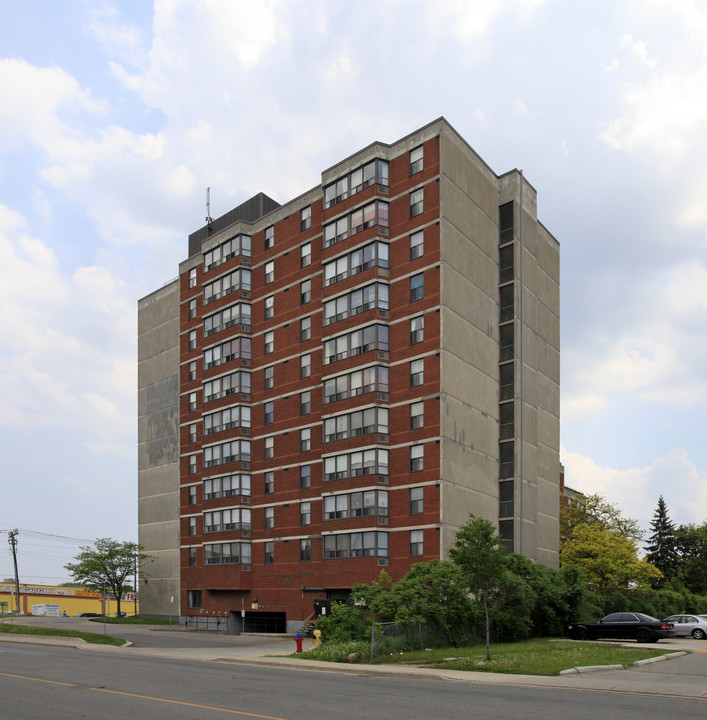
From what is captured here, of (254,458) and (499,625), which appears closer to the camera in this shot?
(499,625)

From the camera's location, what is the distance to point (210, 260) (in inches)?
2817

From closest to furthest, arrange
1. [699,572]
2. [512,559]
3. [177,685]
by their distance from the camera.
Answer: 1. [177,685]
2. [512,559]
3. [699,572]

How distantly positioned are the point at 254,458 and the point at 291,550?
832 cm

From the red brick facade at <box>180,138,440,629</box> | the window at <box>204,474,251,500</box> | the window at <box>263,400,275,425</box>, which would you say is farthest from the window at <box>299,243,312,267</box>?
the window at <box>204,474,251,500</box>

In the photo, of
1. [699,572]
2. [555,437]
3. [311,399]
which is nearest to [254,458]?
[311,399]

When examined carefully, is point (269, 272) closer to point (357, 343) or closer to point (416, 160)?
point (357, 343)

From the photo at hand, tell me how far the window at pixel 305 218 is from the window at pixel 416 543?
24900 millimetres

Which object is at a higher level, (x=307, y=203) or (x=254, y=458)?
(x=307, y=203)

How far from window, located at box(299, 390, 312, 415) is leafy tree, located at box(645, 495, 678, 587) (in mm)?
62517

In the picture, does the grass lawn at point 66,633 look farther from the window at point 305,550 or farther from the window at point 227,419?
the window at point 227,419

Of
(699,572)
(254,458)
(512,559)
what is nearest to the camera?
(512,559)

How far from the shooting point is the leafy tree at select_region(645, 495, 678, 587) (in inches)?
4058

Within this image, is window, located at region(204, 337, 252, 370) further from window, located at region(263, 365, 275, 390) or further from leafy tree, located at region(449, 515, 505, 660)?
leafy tree, located at region(449, 515, 505, 660)

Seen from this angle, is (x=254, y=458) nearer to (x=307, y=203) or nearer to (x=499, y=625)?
(x=307, y=203)
